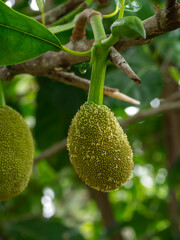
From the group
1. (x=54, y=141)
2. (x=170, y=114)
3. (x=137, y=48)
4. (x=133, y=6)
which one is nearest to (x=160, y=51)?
(x=137, y=48)

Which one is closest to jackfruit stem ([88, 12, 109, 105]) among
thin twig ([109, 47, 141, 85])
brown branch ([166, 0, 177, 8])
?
thin twig ([109, 47, 141, 85])

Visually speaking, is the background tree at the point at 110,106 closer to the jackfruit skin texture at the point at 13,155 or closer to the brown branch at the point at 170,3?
the brown branch at the point at 170,3

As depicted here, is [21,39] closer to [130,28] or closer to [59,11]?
[130,28]

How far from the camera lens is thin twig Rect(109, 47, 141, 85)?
1.72ft

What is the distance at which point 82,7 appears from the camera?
37.1 inches

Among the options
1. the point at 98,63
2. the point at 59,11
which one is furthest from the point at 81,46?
the point at 59,11

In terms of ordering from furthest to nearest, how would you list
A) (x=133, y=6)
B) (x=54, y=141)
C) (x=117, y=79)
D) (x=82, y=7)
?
1. (x=54, y=141)
2. (x=117, y=79)
3. (x=82, y=7)
4. (x=133, y=6)

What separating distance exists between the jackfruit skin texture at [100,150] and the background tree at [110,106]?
0.11 metres

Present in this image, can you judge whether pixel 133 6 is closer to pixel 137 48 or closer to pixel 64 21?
pixel 64 21

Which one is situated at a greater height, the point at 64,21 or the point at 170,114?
the point at 170,114

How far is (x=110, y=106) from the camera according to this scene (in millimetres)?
1123

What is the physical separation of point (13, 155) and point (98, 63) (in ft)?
0.79

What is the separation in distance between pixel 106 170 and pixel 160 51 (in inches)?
49.3

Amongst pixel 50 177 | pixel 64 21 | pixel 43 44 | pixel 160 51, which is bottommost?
pixel 43 44
